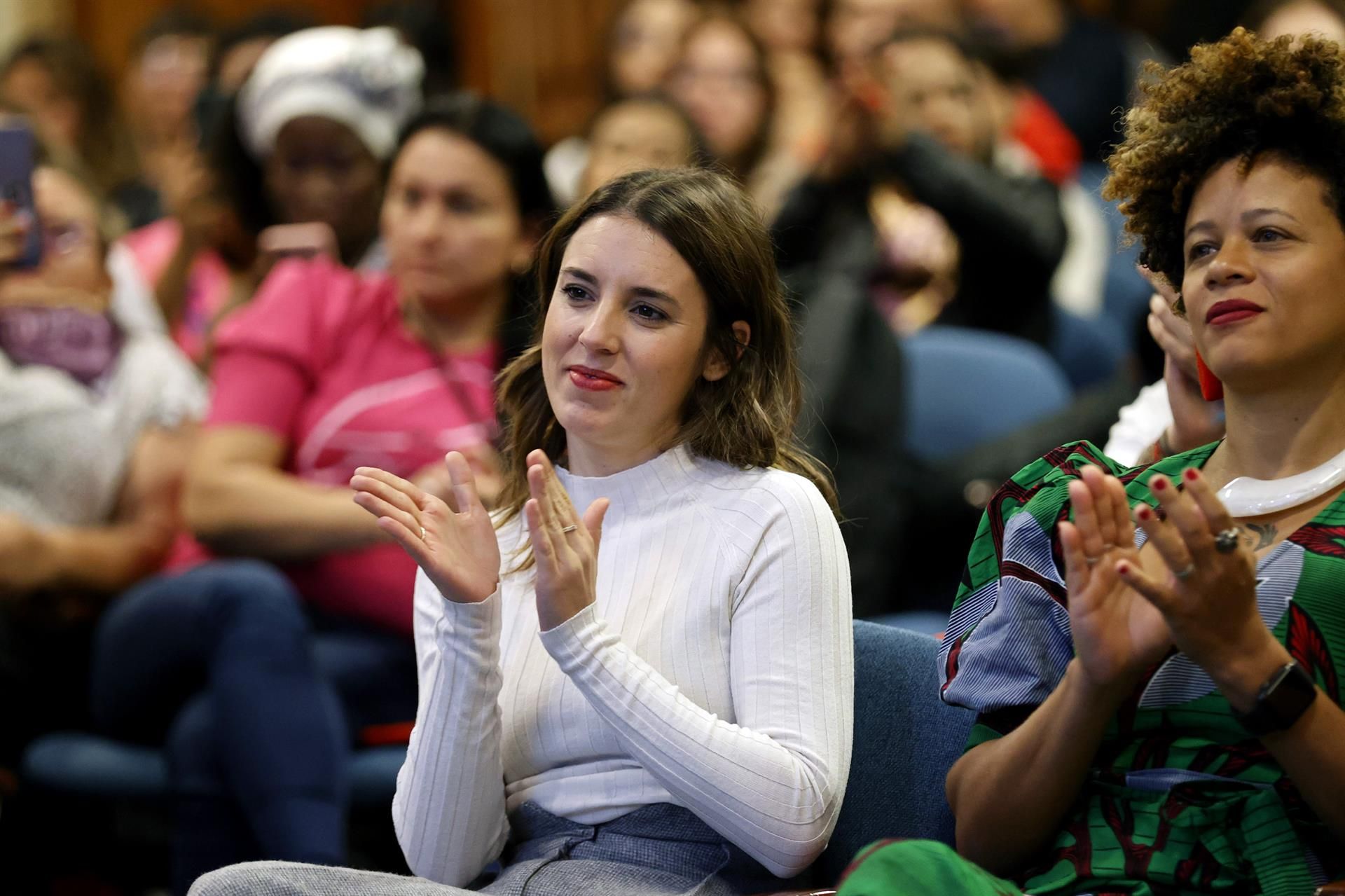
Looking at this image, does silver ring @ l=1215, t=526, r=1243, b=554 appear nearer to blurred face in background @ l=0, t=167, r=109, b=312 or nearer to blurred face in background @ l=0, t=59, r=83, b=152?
blurred face in background @ l=0, t=167, r=109, b=312

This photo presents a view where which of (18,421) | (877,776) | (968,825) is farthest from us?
(18,421)

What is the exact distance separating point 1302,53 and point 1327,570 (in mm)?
490

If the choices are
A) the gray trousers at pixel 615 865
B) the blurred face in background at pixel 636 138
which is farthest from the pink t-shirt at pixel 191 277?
the gray trousers at pixel 615 865

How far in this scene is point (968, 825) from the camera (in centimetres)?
162

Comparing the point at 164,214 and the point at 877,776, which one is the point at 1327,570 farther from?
the point at 164,214

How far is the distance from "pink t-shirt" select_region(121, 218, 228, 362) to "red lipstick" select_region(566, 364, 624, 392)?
1.85m

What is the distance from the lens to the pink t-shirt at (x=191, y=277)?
368 cm

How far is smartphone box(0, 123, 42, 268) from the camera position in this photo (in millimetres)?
2957

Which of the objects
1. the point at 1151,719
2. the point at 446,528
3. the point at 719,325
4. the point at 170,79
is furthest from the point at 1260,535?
the point at 170,79

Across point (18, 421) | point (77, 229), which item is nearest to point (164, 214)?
point (77, 229)

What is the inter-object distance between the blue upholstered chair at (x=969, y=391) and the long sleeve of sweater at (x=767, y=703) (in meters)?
1.62

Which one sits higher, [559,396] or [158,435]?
[559,396]

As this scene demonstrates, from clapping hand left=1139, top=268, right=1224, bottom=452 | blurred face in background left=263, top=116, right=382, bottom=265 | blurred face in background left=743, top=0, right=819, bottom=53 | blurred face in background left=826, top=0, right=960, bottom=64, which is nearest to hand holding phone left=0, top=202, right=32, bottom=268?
blurred face in background left=263, top=116, right=382, bottom=265

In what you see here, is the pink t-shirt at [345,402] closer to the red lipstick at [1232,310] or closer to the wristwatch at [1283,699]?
the red lipstick at [1232,310]
